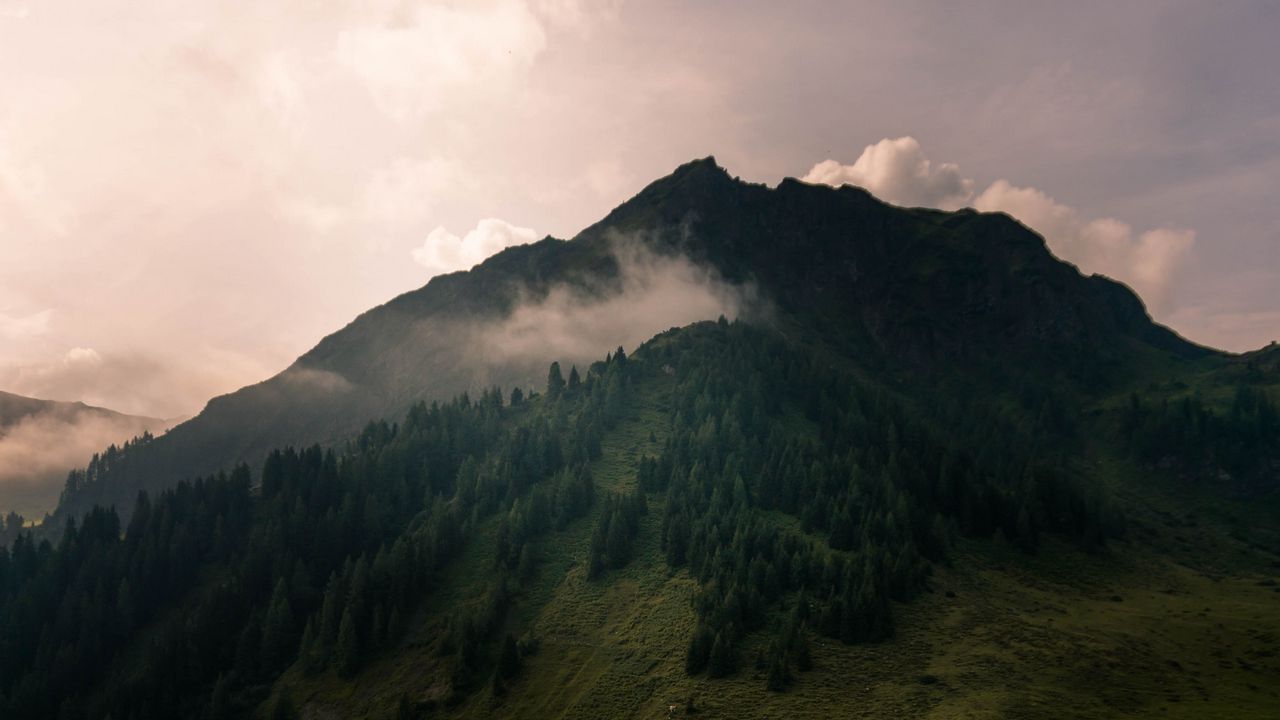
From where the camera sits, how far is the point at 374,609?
445 feet

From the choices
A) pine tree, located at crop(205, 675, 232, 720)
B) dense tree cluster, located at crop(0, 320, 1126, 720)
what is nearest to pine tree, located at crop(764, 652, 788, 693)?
dense tree cluster, located at crop(0, 320, 1126, 720)

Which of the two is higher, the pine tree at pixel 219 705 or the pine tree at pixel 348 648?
the pine tree at pixel 348 648

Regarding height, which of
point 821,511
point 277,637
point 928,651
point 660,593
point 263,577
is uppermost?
point 821,511

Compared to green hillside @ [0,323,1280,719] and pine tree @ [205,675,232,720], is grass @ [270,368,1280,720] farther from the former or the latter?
pine tree @ [205,675,232,720]

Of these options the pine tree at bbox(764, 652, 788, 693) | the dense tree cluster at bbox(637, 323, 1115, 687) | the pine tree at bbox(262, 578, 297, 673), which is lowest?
the pine tree at bbox(262, 578, 297, 673)

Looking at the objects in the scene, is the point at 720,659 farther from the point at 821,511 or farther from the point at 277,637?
the point at 277,637

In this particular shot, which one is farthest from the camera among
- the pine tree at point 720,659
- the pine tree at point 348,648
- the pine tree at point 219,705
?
the pine tree at point 348,648

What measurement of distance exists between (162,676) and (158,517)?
76760 mm

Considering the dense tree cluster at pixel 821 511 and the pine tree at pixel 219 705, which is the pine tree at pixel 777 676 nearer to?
the dense tree cluster at pixel 821 511

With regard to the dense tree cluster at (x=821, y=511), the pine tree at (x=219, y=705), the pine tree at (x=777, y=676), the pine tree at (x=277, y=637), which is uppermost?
the dense tree cluster at (x=821, y=511)

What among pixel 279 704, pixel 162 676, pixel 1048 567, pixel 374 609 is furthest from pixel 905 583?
pixel 162 676

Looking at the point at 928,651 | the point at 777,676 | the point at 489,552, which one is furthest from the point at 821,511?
the point at 489,552

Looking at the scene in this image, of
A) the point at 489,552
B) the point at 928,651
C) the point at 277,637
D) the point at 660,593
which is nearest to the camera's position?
the point at 928,651

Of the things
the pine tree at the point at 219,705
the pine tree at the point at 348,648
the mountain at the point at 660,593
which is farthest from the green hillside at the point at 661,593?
the mountain at the point at 660,593
